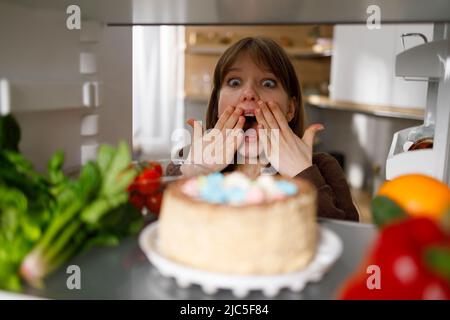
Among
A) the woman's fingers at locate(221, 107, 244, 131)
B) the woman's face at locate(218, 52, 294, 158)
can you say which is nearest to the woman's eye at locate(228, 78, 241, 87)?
the woman's face at locate(218, 52, 294, 158)

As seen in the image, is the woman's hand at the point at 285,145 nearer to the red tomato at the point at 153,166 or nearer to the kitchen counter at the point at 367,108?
the red tomato at the point at 153,166

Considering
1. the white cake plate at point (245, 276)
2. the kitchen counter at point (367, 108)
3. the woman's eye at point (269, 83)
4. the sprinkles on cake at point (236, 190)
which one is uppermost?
the woman's eye at point (269, 83)

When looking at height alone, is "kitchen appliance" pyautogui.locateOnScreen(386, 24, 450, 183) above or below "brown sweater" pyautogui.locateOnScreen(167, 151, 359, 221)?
above

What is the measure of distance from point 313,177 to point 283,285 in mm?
244

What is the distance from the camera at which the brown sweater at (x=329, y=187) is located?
0.53 meters

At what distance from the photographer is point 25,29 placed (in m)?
0.50

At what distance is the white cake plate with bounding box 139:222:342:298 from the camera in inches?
13.3

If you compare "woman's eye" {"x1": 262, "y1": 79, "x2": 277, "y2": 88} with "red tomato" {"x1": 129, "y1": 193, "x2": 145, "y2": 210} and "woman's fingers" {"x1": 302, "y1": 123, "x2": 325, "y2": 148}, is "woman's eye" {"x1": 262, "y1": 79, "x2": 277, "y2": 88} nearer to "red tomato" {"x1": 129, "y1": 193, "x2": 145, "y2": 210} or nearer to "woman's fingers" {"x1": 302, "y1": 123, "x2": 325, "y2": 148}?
"woman's fingers" {"x1": 302, "y1": 123, "x2": 325, "y2": 148}

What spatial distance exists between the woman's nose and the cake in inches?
16.0

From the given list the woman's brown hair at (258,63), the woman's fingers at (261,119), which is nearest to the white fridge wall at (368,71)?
the woman's brown hair at (258,63)

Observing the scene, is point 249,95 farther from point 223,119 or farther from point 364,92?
point 364,92

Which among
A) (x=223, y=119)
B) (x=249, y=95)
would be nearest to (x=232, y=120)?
(x=223, y=119)

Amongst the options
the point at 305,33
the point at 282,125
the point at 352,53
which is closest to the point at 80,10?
the point at 282,125
